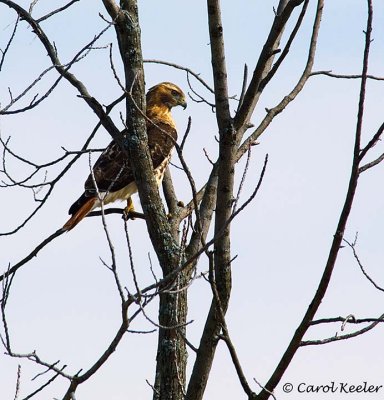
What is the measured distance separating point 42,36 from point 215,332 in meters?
1.78

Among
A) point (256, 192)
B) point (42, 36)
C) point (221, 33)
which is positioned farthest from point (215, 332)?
point (42, 36)

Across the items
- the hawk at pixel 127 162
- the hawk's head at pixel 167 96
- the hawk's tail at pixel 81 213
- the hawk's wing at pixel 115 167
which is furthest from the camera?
the hawk's head at pixel 167 96

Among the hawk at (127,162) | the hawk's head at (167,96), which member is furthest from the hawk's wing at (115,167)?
the hawk's head at (167,96)

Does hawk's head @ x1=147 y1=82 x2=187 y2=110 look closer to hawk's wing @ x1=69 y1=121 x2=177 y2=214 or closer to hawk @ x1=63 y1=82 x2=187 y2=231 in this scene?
hawk @ x1=63 y1=82 x2=187 y2=231

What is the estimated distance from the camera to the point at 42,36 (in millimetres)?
4773

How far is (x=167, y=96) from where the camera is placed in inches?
325

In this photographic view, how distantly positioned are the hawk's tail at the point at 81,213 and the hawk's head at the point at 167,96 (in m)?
1.79

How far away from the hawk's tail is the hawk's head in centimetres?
179

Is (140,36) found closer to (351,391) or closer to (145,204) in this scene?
(145,204)

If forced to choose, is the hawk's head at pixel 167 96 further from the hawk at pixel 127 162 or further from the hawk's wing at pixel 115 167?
the hawk's wing at pixel 115 167

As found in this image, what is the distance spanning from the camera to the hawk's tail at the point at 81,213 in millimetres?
6371

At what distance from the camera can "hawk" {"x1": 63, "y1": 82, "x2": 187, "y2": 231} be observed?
6598mm

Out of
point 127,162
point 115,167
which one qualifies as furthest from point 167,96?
point 127,162

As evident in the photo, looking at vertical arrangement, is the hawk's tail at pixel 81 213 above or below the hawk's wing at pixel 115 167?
below
